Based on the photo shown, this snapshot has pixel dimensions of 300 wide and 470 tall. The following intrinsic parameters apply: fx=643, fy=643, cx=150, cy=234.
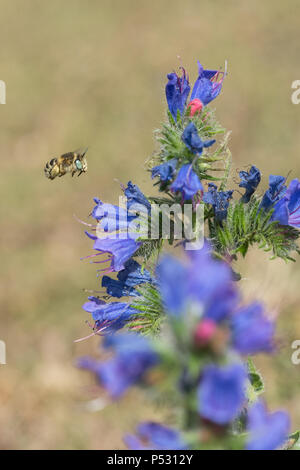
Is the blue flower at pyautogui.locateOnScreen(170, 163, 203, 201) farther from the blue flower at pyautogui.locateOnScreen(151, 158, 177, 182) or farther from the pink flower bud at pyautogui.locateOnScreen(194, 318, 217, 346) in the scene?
the pink flower bud at pyautogui.locateOnScreen(194, 318, 217, 346)

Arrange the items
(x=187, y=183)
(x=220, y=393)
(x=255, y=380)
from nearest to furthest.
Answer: (x=220, y=393)
(x=187, y=183)
(x=255, y=380)

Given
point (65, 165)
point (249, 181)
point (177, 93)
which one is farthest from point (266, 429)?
point (65, 165)

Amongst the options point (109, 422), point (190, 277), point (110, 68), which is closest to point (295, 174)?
point (109, 422)

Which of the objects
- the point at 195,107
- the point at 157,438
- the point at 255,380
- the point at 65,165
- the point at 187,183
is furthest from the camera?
the point at 65,165

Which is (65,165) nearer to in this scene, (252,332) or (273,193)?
(273,193)

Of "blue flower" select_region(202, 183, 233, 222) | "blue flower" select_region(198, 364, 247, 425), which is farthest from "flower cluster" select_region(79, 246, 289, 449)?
"blue flower" select_region(202, 183, 233, 222)

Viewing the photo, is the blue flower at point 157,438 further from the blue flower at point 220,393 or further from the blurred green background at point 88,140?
the blurred green background at point 88,140

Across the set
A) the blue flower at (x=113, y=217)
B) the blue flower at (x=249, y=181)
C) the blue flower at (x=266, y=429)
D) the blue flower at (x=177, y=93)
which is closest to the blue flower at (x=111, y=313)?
the blue flower at (x=113, y=217)
